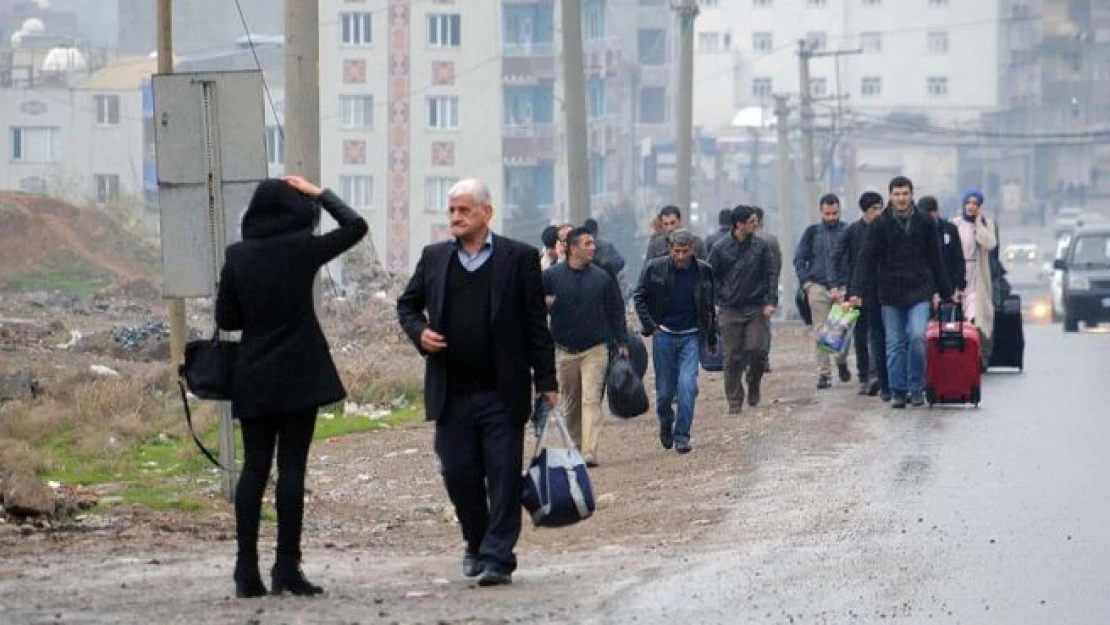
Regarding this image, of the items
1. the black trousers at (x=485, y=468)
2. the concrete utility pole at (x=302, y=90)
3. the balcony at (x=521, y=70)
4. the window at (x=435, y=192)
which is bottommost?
the window at (x=435, y=192)

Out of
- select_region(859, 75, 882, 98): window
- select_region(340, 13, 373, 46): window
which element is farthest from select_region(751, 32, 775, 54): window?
select_region(340, 13, 373, 46): window

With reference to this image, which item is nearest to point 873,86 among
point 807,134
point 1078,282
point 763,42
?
point 763,42

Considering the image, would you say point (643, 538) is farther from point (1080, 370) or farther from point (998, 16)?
point (998, 16)

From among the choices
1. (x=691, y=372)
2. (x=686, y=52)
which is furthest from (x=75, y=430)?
(x=686, y=52)

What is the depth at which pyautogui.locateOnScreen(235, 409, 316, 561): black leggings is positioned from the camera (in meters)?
10.6

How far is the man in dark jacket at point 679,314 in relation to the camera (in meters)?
18.1

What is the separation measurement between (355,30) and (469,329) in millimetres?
75131

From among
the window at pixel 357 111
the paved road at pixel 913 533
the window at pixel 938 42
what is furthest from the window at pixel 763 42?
the paved road at pixel 913 533

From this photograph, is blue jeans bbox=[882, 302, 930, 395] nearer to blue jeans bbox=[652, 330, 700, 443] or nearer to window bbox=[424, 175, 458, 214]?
blue jeans bbox=[652, 330, 700, 443]

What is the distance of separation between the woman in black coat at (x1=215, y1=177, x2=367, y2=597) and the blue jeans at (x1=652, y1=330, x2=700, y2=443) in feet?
25.0

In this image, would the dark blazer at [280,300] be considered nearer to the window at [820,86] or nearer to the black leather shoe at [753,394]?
the black leather shoe at [753,394]

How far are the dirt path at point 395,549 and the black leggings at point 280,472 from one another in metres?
0.31

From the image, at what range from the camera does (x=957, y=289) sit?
2097cm

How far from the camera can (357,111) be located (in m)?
84.8
